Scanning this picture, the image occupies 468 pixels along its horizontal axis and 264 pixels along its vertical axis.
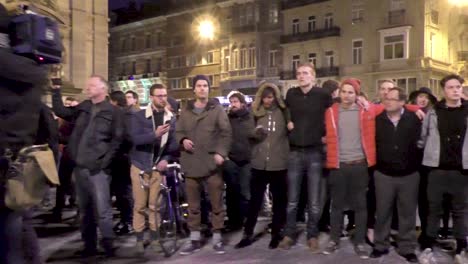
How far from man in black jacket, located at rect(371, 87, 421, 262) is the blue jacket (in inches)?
104

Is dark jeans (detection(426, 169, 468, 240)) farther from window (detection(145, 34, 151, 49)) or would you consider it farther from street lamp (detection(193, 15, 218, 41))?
window (detection(145, 34, 151, 49))

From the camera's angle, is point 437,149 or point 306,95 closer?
point 437,149

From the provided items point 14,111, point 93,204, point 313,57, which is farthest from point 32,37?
point 313,57

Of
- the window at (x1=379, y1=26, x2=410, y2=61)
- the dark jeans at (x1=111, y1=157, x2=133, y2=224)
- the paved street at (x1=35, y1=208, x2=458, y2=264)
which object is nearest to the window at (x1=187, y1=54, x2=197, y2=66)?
the window at (x1=379, y1=26, x2=410, y2=61)

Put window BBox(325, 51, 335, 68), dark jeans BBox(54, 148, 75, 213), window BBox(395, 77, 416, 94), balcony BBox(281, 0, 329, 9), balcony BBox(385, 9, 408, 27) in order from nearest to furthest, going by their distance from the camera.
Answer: dark jeans BBox(54, 148, 75, 213), balcony BBox(385, 9, 408, 27), window BBox(395, 77, 416, 94), window BBox(325, 51, 335, 68), balcony BBox(281, 0, 329, 9)

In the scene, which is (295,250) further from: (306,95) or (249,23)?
(249,23)

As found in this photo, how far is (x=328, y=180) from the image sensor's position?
24.5 ft

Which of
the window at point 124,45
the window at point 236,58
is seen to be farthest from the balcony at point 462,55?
the window at point 124,45

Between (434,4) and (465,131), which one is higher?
(434,4)

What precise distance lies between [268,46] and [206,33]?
6345mm

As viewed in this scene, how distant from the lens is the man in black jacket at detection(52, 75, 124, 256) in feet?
21.9

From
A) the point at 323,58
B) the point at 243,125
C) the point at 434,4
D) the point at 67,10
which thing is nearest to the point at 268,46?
the point at 323,58

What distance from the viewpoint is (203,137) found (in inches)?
289

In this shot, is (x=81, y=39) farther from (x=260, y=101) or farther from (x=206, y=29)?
(x=206, y=29)
